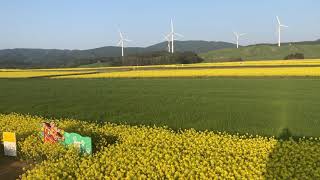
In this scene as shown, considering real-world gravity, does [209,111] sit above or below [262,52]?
below

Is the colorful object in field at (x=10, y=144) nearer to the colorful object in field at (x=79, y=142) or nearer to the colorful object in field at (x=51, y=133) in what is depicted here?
the colorful object in field at (x=51, y=133)

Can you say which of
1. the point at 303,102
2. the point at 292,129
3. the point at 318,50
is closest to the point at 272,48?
the point at 318,50

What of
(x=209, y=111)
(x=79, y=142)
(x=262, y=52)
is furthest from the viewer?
(x=262, y=52)

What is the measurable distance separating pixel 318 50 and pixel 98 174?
15330 centimetres

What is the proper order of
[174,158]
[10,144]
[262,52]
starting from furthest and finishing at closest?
[262,52]
[10,144]
[174,158]

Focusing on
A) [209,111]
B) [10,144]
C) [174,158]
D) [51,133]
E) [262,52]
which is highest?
[262,52]

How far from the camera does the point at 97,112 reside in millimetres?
22984

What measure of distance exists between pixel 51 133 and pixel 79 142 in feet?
4.44

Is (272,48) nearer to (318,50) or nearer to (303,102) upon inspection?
(318,50)

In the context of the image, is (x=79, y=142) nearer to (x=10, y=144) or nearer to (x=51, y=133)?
(x=51, y=133)

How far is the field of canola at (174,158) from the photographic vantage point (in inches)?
342

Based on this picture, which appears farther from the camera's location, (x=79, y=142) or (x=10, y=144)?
(x=10, y=144)

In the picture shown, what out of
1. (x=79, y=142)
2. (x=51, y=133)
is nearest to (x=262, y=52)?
(x=51, y=133)

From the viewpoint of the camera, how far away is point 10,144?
41.4ft
